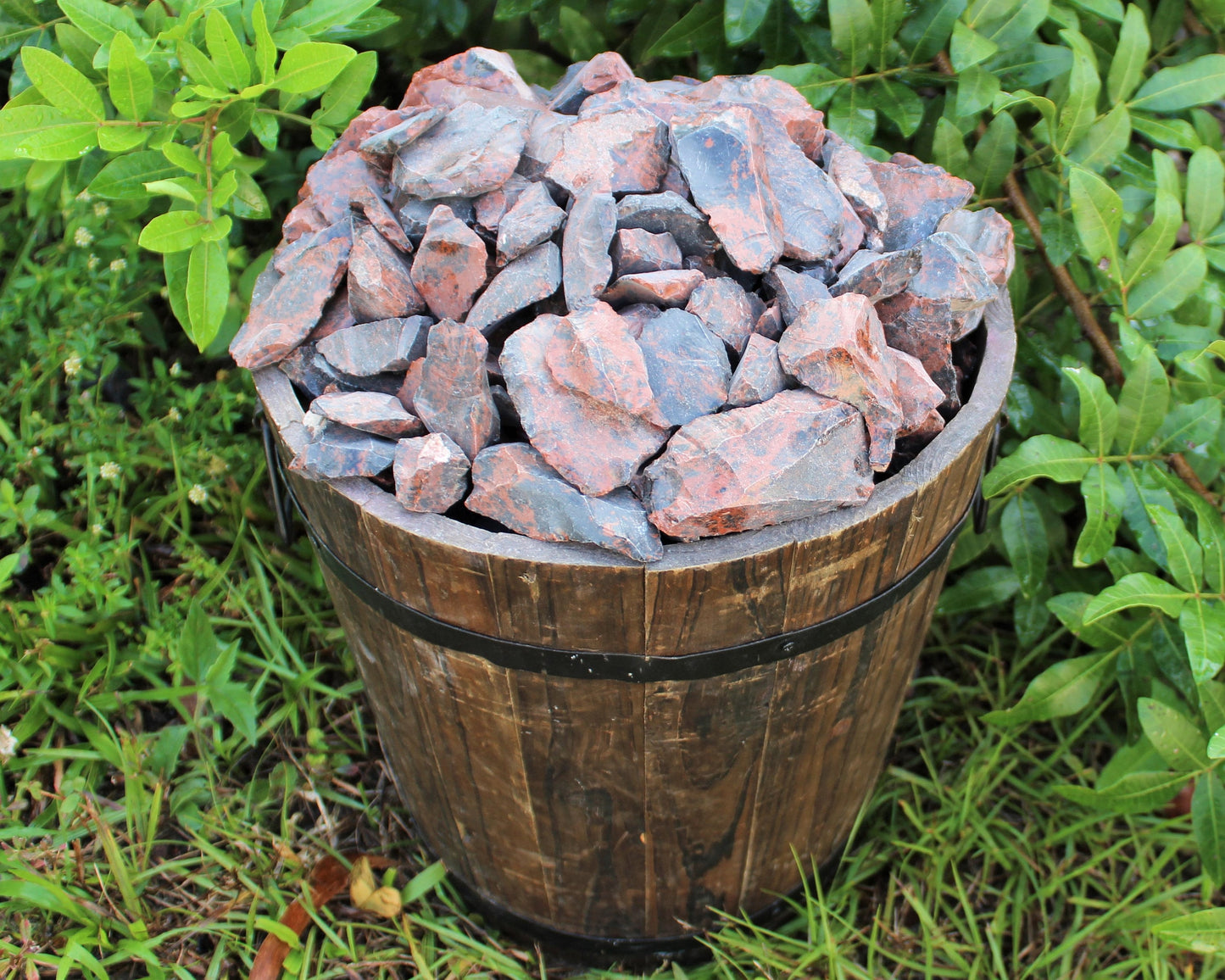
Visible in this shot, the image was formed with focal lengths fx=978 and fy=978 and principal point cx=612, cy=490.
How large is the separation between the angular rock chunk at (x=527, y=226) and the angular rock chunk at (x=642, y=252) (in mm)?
84

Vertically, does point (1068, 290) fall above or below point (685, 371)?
below

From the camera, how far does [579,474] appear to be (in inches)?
43.1

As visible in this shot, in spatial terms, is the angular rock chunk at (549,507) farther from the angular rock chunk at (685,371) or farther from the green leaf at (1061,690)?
the green leaf at (1061,690)

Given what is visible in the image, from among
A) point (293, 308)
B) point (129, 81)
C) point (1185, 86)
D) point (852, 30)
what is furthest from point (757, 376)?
point (1185, 86)

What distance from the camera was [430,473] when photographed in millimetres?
1100

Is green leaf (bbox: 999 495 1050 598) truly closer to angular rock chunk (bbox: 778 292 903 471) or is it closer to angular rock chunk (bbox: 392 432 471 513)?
angular rock chunk (bbox: 778 292 903 471)

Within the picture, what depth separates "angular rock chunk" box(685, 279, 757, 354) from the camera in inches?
47.9

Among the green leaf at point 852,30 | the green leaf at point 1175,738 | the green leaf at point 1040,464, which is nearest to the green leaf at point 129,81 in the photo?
the green leaf at point 852,30

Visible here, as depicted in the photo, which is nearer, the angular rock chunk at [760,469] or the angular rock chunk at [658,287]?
the angular rock chunk at [760,469]

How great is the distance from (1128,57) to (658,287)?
970mm

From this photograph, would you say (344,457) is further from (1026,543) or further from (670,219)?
(1026,543)

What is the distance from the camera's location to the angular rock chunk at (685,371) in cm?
116

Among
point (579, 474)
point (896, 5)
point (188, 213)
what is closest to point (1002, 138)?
point (896, 5)

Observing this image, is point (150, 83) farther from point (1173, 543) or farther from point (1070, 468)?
point (1173, 543)
